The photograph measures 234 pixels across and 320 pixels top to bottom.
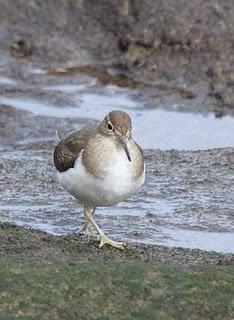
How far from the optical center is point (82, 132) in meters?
9.09

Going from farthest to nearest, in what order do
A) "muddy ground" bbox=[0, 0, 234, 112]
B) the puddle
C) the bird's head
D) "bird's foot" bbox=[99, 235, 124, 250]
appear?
"muddy ground" bbox=[0, 0, 234, 112] < the puddle < the bird's head < "bird's foot" bbox=[99, 235, 124, 250]

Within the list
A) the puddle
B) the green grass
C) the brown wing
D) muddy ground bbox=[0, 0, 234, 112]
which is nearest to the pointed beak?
the brown wing

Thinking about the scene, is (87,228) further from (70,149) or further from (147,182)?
(147,182)

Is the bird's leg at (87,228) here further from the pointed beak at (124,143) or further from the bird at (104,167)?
the pointed beak at (124,143)

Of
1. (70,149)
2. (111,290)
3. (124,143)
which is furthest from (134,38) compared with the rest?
(111,290)

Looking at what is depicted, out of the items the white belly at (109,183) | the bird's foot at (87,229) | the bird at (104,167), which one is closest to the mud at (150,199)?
the bird's foot at (87,229)

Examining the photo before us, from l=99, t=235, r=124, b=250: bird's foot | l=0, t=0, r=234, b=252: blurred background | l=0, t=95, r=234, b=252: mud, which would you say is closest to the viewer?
l=99, t=235, r=124, b=250: bird's foot

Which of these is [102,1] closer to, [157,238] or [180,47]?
[180,47]

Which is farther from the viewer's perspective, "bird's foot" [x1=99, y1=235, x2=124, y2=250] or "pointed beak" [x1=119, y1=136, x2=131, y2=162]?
"pointed beak" [x1=119, y1=136, x2=131, y2=162]

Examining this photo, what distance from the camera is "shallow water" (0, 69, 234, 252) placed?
9.95 meters

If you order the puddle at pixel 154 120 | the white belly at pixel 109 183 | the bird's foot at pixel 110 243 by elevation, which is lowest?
the puddle at pixel 154 120

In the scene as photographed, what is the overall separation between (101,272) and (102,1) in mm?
9031

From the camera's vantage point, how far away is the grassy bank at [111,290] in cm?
640

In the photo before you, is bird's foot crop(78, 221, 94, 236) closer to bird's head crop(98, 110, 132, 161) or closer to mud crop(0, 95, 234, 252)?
mud crop(0, 95, 234, 252)
